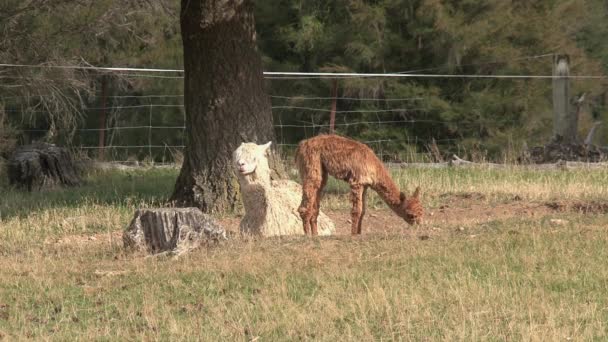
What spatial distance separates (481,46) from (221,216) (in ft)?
54.7

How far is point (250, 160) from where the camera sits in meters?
11.3

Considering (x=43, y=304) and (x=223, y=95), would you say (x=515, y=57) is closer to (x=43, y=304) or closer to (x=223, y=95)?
(x=223, y=95)

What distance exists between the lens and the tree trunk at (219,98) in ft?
46.5

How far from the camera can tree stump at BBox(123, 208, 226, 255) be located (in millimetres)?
10508

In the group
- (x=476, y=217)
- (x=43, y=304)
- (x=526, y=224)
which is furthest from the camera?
(x=476, y=217)

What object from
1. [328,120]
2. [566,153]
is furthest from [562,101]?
[328,120]

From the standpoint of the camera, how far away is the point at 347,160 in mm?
11234

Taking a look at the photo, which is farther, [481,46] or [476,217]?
[481,46]

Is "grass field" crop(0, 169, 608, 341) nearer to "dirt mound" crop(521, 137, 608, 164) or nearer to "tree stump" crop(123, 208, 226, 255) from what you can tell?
"tree stump" crop(123, 208, 226, 255)

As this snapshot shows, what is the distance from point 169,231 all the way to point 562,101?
1195cm

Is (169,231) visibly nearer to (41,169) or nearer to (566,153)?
(41,169)

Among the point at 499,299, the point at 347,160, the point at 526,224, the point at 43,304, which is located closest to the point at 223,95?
the point at 347,160

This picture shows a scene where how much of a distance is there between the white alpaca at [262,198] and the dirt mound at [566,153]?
31.8 feet

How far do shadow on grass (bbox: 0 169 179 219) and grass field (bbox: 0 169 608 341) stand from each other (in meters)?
2.43
